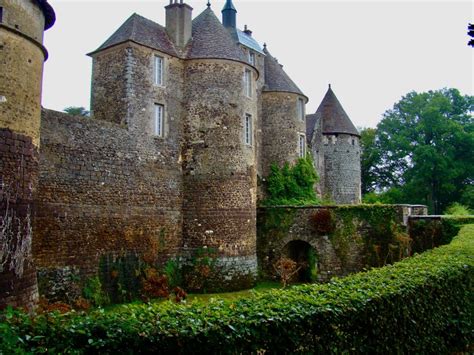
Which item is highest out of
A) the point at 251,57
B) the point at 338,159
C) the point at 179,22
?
the point at 251,57

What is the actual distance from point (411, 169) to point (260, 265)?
25532mm

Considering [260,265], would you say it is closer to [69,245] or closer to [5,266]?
[69,245]

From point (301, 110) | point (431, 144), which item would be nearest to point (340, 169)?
point (301, 110)

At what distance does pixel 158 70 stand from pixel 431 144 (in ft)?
102

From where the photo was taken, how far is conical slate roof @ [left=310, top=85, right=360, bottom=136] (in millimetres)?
36438

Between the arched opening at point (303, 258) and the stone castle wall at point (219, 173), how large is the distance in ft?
12.1

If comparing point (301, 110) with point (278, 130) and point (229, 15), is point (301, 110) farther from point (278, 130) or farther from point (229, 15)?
point (229, 15)

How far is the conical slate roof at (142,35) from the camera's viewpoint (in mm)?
18781

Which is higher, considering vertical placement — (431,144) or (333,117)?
(333,117)

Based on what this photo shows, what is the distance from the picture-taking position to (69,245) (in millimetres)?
15172

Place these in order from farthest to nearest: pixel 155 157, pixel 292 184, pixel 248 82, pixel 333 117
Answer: pixel 333 117, pixel 292 184, pixel 248 82, pixel 155 157

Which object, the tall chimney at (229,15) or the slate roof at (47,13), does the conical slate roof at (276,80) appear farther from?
the slate roof at (47,13)

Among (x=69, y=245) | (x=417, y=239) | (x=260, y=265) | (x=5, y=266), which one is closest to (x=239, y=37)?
(x=260, y=265)

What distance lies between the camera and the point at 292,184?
87.5 feet
